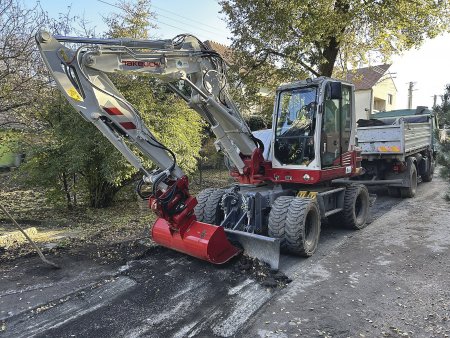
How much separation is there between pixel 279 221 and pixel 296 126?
1.79 meters

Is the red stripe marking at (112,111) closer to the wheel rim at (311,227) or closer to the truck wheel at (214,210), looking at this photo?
the truck wheel at (214,210)

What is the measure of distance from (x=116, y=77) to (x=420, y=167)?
10.2 metres

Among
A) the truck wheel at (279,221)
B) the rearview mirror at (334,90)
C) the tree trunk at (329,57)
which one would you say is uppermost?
the tree trunk at (329,57)

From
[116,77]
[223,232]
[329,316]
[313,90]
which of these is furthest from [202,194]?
[116,77]

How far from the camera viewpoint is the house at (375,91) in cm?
3045

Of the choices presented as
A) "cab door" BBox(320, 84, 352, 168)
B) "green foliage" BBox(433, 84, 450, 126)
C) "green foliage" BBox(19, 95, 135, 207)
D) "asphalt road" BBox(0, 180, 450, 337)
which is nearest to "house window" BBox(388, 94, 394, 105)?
"cab door" BBox(320, 84, 352, 168)

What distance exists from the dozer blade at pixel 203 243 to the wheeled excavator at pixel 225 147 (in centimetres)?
1

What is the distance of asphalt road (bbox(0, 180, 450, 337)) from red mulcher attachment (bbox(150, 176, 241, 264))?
212 millimetres

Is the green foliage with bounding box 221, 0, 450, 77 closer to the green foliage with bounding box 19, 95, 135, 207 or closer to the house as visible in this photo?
the green foliage with bounding box 19, 95, 135, 207

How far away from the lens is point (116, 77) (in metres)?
8.68

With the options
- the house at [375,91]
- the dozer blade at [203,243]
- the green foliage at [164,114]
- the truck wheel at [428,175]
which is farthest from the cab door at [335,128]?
the house at [375,91]

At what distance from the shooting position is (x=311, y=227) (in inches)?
236

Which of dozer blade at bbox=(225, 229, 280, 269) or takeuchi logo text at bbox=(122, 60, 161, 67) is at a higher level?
takeuchi logo text at bbox=(122, 60, 161, 67)

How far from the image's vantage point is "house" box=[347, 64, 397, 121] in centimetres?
3045
